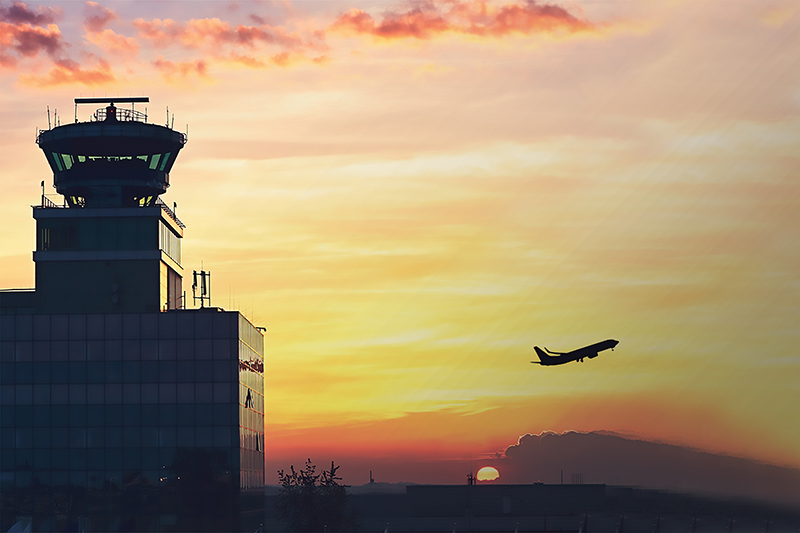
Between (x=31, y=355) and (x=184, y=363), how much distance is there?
16565 mm

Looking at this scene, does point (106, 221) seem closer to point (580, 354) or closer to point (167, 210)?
point (167, 210)

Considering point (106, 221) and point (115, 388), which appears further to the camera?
point (106, 221)

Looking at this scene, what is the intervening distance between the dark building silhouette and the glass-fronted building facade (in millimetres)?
110

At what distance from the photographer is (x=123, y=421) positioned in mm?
107938

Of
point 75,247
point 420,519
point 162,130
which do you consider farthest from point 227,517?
point 420,519

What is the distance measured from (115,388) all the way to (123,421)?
3677mm

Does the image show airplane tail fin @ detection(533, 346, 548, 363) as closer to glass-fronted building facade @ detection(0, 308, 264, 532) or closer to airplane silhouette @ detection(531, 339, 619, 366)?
airplane silhouette @ detection(531, 339, 619, 366)

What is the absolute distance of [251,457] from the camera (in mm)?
117250

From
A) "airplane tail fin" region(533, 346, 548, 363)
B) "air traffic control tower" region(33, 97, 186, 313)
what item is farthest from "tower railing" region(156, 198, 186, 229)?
"airplane tail fin" region(533, 346, 548, 363)

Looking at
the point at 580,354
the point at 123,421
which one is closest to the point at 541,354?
the point at 580,354

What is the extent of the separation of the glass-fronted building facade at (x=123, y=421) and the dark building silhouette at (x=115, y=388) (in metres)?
0.11

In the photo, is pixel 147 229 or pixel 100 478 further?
pixel 147 229

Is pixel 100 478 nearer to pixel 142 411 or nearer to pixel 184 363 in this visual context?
pixel 142 411

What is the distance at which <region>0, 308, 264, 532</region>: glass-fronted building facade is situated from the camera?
345 ft
